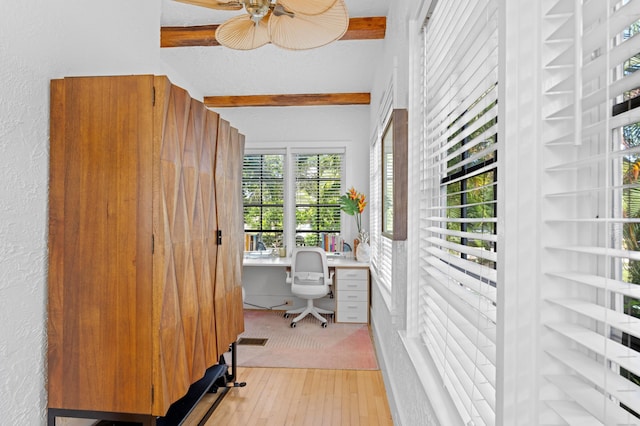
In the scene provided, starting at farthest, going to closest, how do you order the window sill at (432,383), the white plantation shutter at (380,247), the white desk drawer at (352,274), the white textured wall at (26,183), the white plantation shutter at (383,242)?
the white desk drawer at (352,274)
the white plantation shutter at (380,247)
the white plantation shutter at (383,242)
the white textured wall at (26,183)
the window sill at (432,383)

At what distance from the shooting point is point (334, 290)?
472cm

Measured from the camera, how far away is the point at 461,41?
1189mm

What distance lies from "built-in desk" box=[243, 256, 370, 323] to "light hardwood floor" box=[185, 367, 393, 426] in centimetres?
136

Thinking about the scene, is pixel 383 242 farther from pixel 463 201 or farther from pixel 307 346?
pixel 463 201

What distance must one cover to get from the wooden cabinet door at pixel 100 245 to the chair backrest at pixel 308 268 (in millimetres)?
2744

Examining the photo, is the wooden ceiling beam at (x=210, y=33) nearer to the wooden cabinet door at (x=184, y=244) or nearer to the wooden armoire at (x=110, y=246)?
the wooden cabinet door at (x=184, y=244)

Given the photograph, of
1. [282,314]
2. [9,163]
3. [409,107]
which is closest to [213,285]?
[9,163]

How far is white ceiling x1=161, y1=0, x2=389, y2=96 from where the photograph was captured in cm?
313

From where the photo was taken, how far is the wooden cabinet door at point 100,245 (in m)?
1.69

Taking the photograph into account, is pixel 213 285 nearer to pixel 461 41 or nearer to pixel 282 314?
pixel 461 41

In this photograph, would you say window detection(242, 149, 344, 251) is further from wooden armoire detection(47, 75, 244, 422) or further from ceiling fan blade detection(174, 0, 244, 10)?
wooden armoire detection(47, 75, 244, 422)

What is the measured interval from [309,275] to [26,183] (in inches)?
123

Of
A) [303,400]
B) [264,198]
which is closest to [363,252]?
[264,198]

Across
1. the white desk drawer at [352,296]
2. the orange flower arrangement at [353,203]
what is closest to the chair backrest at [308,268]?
the white desk drawer at [352,296]
